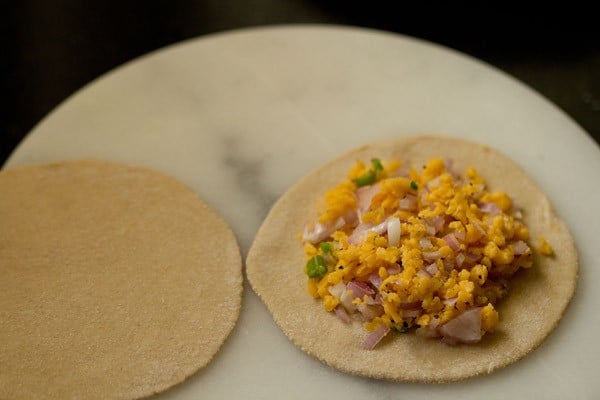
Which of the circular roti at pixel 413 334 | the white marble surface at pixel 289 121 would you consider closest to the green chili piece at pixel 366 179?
the circular roti at pixel 413 334

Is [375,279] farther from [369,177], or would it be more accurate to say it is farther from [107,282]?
[107,282]

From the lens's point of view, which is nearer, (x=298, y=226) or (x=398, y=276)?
(x=398, y=276)

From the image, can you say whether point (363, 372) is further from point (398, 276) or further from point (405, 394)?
point (398, 276)

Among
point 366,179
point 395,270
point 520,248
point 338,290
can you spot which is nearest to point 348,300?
point 338,290

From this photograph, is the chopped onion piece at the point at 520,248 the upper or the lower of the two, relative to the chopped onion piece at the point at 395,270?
upper

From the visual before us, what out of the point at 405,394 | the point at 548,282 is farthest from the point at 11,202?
the point at 548,282

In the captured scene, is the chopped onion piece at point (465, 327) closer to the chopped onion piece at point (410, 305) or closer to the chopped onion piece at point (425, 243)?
the chopped onion piece at point (410, 305)
